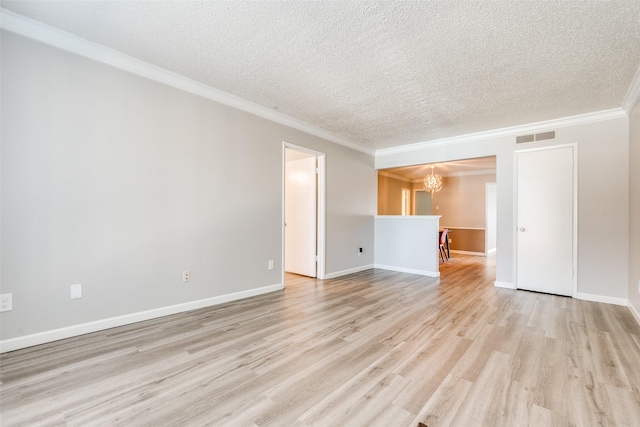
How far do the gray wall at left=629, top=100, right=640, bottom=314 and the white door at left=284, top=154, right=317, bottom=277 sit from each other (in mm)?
3823

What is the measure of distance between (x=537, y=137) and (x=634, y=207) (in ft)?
4.65

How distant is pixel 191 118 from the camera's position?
9.88ft

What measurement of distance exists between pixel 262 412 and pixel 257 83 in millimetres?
2860

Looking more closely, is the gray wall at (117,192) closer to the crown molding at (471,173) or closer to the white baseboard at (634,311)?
the white baseboard at (634,311)

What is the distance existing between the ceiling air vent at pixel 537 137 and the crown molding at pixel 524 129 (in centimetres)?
6

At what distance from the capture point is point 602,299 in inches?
138

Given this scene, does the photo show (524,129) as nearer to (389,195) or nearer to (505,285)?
(505,285)

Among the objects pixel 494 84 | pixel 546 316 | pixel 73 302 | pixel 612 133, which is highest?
pixel 494 84

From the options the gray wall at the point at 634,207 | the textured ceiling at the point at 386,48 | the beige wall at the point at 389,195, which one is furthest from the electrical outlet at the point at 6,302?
the beige wall at the point at 389,195

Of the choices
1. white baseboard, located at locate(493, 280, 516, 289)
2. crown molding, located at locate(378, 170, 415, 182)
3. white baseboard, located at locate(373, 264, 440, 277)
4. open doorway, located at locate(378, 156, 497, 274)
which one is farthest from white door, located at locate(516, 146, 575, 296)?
crown molding, located at locate(378, 170, 415, 182)

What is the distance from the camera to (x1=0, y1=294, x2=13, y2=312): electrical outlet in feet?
6.63

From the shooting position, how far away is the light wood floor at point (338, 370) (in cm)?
145

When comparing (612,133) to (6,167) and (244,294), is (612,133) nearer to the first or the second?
(244,294)

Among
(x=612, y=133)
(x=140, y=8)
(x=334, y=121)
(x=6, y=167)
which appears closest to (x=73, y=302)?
(x=6, y=167)
